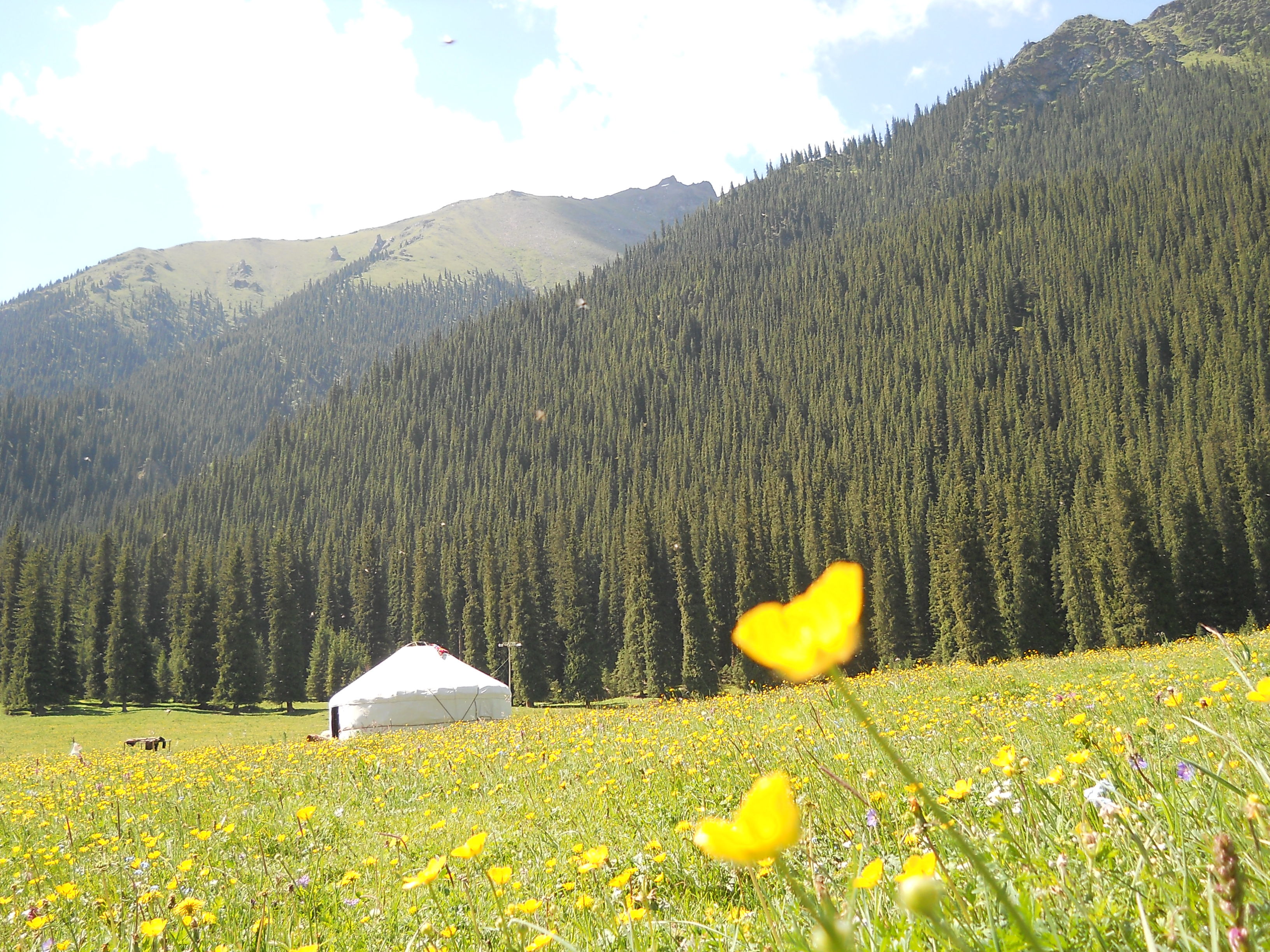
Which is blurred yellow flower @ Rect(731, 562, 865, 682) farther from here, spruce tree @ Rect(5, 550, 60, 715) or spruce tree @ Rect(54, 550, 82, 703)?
spruce tree @ Rect(54, 550, 82, 703)

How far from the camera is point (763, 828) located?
0.43 m

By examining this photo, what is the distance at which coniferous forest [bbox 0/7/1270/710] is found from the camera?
46.7 m

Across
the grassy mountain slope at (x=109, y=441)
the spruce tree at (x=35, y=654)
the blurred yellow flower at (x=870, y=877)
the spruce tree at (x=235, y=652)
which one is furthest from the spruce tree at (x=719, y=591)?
the grassy mountain slope at (x=109, y=441)

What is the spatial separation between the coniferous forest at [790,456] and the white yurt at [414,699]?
20.8 m

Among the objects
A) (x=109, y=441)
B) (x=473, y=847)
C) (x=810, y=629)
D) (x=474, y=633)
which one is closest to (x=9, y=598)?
(x=474, y=633)

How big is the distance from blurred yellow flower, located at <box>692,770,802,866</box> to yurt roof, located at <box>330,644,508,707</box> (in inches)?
1114

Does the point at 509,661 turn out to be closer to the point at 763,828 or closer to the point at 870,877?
the point at 870,877

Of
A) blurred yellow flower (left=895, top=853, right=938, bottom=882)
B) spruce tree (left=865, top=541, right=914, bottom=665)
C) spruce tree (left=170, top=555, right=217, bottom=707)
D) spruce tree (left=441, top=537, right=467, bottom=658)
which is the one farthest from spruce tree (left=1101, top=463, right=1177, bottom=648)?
spruce tree (left=170, top=555, right=217, bottom=707)

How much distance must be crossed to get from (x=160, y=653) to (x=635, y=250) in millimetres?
125646

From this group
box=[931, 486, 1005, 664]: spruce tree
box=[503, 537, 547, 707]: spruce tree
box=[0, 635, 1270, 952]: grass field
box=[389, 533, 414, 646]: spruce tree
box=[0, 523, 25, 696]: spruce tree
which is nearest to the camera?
box=[0, 635, 1270, 952]: grass field

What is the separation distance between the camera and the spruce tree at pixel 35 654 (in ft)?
156

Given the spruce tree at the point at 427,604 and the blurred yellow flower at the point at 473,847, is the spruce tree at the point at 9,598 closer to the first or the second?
the spruce tree at the point at 427,604

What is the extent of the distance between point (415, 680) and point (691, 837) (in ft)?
85.7

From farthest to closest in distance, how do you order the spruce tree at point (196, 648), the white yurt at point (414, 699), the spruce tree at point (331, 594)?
the spruce tree at point (331, 594)
the spruce tree at point (196, 648)
the white yurt at point (414, 699)
